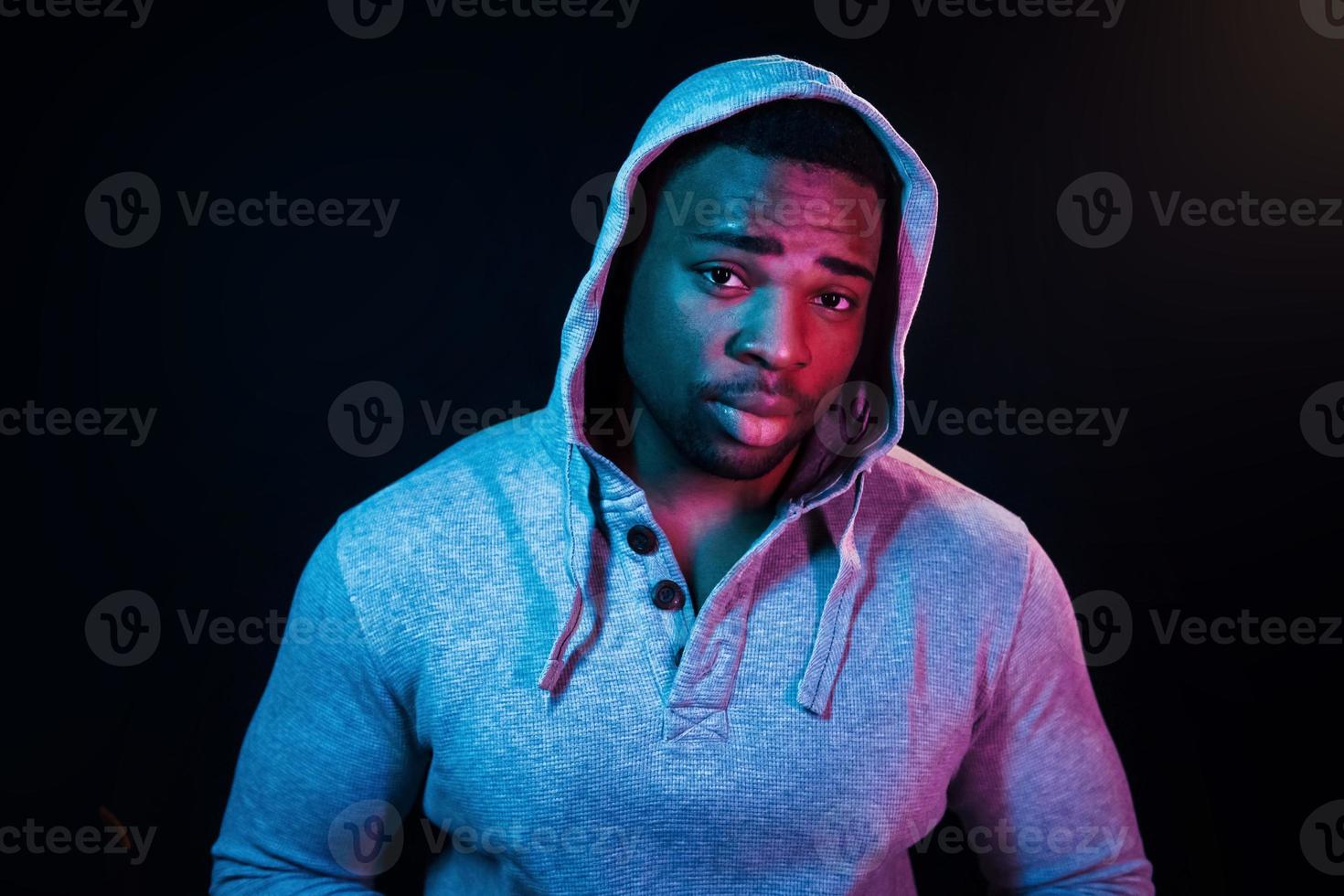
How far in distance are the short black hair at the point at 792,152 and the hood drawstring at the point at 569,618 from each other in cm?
25

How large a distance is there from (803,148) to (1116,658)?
1.22 meters

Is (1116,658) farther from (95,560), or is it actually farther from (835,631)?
(95,560)

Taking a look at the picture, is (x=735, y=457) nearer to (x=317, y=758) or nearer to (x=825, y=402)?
(x=825, y=402)

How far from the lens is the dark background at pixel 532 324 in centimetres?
179

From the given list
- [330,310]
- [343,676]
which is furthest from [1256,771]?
[330,310]

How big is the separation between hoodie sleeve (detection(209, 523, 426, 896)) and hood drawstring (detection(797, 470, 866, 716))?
525 millimetres

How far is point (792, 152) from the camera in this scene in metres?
1.34

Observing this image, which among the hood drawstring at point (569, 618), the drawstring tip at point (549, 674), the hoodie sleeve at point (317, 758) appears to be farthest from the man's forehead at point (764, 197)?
the hoodie sleeve at point (317, 758)

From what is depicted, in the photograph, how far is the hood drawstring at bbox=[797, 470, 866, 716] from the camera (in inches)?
55.9

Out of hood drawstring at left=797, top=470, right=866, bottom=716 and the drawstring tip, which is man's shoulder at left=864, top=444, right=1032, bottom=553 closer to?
hood drawstring at left=797, top=470, right=866, bottom=716

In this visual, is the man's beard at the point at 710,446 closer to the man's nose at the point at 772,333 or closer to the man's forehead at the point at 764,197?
the man's nose at the point at 772,333

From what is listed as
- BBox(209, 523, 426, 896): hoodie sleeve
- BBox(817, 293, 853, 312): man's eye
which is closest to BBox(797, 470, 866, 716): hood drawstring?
BBox(817, 293, 853, 312): man's eye

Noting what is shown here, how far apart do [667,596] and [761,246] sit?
445 millimetres

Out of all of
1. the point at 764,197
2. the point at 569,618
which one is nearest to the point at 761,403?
the point at 764,197
